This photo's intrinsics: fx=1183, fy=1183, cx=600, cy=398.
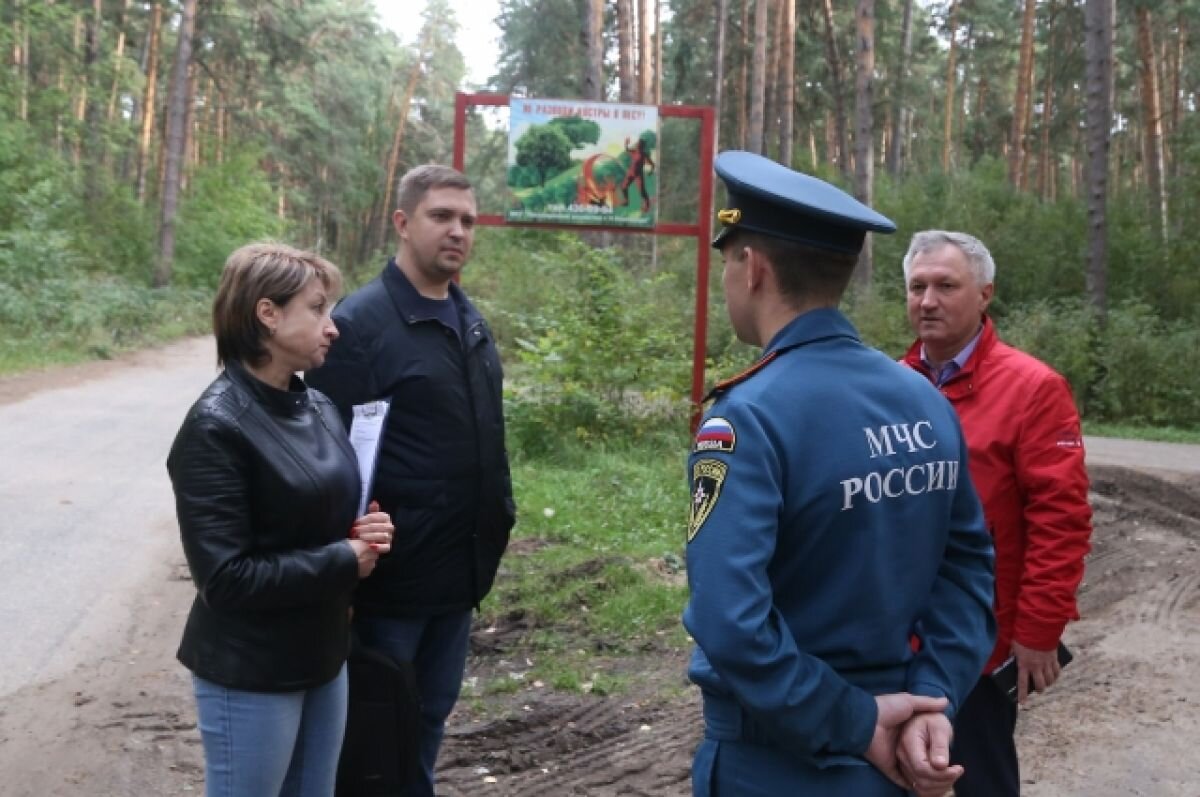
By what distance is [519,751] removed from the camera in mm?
5051

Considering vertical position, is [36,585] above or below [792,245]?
below

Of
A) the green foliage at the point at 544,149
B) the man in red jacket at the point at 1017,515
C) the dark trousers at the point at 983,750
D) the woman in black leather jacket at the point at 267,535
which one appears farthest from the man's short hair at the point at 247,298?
the green foliage at the point at 544,149

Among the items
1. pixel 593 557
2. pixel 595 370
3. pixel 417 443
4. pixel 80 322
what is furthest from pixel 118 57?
pixel 417 443

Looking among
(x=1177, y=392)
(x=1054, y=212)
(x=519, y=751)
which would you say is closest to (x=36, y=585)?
(x=519, y=751)

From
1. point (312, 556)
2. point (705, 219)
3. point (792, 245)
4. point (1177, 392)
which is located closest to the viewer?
point (792, 245)

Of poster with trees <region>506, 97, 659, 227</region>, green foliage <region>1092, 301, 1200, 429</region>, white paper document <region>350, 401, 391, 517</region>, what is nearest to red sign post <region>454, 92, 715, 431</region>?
poster with trees <region>506, 97, 659, 227</region>

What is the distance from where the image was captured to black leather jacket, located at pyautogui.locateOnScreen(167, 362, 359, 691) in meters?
2.70

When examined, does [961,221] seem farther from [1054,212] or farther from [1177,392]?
[1177,392]

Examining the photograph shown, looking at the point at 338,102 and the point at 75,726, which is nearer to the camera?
the point at 75,726

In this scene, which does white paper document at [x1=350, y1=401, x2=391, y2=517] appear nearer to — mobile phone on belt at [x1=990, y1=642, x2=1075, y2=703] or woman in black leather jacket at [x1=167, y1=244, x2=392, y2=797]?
woman in black leather jacket at [x1=167, y1=244, x2=392, y2=797]

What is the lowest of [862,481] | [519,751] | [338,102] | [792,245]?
[519,751]

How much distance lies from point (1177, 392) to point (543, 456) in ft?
35.9

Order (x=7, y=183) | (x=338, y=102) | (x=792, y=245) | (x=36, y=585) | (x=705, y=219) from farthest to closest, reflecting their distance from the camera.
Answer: (x=338, y=102)
(x=7, y=183)
(x=705, y=219)
(x=36, y=585)
(x=792, y=245)

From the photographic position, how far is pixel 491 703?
563cm
